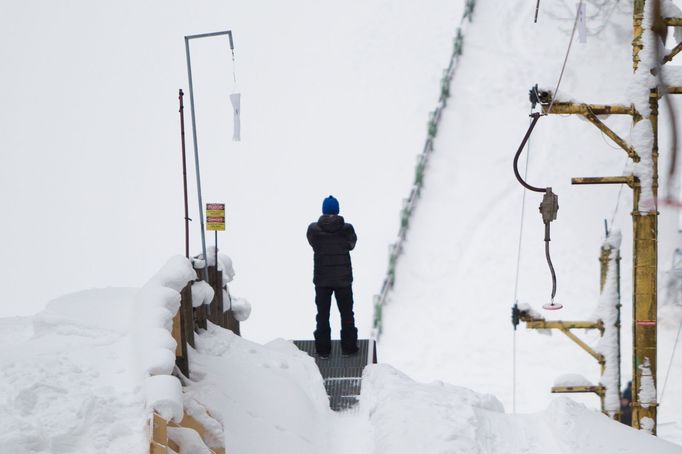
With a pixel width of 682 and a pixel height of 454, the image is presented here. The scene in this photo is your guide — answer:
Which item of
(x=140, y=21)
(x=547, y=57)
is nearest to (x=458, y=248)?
(x=547, y=57)

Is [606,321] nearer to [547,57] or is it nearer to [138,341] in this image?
[138,341]

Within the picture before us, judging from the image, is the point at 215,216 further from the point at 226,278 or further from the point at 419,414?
the point at 419,414

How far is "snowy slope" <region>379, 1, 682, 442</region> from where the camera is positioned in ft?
49.2

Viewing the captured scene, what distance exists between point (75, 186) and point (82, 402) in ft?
62.8

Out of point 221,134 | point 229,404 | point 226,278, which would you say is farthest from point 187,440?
point 221,134

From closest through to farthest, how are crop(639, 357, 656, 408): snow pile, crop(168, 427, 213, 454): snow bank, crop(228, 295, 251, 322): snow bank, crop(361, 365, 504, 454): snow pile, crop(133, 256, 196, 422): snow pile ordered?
crop(133, 256, 196, 422): snow pile < crop(168, 427, 213, 454): snow bank < crop(361, 365, 504, 454): snow pile < crop(639, 357, 656, 408): snow pile < crop(228, 295, 251, 322): snow bank

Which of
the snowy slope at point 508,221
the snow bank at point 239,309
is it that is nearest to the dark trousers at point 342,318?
the snow bank at point 239,309

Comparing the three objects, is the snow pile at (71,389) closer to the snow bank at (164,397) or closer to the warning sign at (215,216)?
the snow bank at (164,397)

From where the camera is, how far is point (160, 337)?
522cm

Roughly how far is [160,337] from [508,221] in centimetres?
1285

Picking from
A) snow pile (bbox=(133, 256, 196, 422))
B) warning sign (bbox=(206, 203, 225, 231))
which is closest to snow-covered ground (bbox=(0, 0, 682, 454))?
snow pile (bbox=(133, 256, 196, 422))

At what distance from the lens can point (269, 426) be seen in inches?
256

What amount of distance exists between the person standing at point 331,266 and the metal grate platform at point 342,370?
143 mm

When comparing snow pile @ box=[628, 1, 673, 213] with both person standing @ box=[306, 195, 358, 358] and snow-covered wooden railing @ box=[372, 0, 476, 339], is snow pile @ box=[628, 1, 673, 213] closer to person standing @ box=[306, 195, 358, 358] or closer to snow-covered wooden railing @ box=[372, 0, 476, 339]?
person standing @ box=[306, 195, 358, 358]
